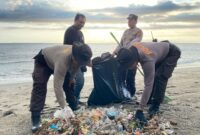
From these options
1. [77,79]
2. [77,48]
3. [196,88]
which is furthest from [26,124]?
[196,88]

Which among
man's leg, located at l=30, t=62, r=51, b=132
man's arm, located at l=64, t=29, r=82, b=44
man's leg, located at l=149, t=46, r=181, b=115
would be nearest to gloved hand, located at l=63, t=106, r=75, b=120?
man's leg, located at l=30, t=62, r=51, b=132

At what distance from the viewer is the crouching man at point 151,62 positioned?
5086 millimetres

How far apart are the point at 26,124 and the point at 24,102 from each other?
2.36m

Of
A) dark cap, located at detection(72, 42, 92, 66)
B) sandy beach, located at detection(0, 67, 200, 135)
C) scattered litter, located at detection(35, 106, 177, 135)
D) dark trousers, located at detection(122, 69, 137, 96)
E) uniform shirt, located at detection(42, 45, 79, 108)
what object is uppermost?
dark cap, located at detection(72, 42, 92, 66)

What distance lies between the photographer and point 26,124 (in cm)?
615

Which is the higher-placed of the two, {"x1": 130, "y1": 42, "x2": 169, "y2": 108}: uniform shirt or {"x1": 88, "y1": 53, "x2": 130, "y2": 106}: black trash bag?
{"x1": 130, "y1": 42, "x2": 169, "y2": 108}: uniform shirt

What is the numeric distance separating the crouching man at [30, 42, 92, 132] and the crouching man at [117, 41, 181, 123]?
65 cm

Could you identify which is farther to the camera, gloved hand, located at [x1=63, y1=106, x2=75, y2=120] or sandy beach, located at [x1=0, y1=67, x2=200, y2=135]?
sandy beach, located at [x1=0, y1=67, x2=200, y2=135]

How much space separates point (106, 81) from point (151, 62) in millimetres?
1687

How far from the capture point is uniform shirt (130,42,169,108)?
519 cm

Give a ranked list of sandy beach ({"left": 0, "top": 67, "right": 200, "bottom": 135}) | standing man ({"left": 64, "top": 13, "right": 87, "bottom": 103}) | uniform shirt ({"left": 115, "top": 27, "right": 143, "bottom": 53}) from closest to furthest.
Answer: sandy beach ({"left": 0, "top": 67, "right": 200, "bottom": 135}) → standing man ({"left": 64, "top": 13, "right": 87, "bottom": 103}) → uniform shirt ({"left": 115, "top": 27, "right": 143, "bottom": 53})

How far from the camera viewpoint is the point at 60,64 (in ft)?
15.7

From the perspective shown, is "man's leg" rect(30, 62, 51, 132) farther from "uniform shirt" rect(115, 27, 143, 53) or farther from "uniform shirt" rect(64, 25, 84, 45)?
"uniform shirt" rect(115, 27, 143, 53)

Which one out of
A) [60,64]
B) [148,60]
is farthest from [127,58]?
[60,64]
